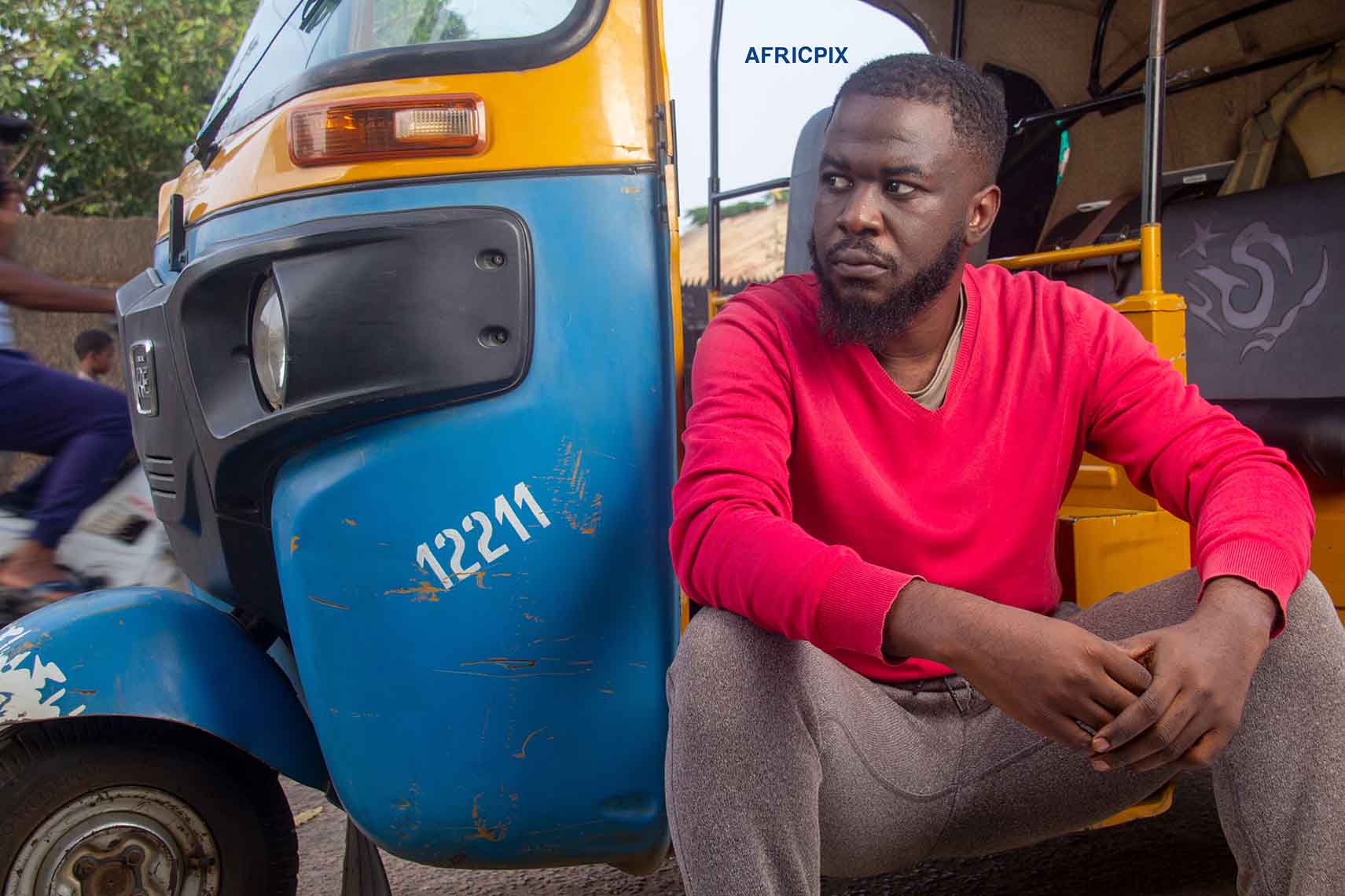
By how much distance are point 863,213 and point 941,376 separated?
0.95 feet

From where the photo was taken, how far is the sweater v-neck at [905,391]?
1810 mm

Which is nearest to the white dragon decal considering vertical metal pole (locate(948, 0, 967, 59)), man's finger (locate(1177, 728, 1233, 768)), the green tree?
vertical metal pole (locate(948, 0, 967, 59))

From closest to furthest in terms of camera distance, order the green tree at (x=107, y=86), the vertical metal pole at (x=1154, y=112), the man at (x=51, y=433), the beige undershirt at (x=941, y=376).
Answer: the beige undershirt at (x=941, y=376)
the vertical metal pole at (x=1154, y=112)
the man at (x=51, y=433)
the green tree at (x=107, y=86)

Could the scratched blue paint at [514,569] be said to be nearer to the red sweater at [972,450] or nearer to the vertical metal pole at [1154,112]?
the red sweater at [972,450]

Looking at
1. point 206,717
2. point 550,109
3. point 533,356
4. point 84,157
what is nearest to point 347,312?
point 533,356

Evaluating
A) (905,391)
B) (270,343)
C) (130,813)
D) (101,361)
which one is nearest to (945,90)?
(905,391)

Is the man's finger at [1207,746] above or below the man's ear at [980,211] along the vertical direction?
below

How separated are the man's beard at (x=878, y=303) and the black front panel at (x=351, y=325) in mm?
463

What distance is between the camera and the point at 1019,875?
8.80 ft

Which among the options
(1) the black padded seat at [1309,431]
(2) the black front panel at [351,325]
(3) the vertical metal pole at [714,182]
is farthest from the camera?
(3) the vertical metal pole at [714,182]

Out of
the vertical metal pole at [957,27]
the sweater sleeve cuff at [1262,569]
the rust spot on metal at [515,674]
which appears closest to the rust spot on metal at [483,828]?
the rust spot on metal at [515,674]

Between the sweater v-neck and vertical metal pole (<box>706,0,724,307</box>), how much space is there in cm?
171

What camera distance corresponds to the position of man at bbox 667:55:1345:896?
4.71 ft

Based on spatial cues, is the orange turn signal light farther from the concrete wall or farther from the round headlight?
the concrete wall
